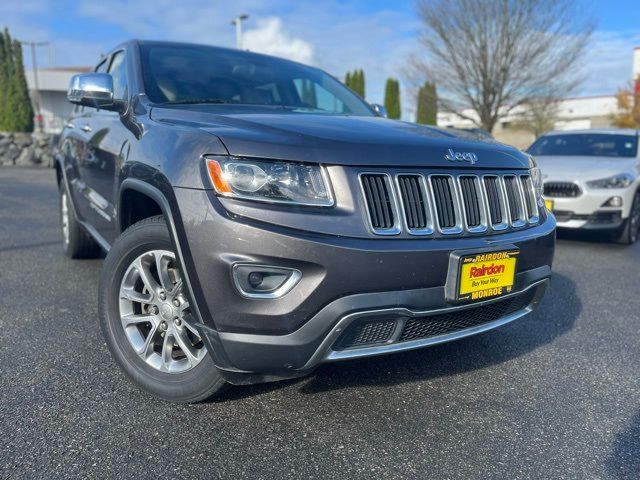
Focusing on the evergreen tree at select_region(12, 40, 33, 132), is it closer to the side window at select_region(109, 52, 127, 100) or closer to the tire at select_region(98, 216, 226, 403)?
the side window at select_region(109, 52, 127, 100)

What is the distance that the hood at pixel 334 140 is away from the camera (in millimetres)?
2154

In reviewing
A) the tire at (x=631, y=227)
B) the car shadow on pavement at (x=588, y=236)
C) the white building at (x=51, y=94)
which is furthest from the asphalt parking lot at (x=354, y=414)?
the white building at (x=51, y=94)

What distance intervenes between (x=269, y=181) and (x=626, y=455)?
1739 millimetres

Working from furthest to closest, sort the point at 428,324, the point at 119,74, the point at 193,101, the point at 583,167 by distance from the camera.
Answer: the point at 583,167
the point at 119,74
the point at 193,101
the point at 428,324

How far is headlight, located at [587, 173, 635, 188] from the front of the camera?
6.47 meters

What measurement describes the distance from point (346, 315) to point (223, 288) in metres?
0.46

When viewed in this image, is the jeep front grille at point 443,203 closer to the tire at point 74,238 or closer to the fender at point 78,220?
the fender at point 78,220

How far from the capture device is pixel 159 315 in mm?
2508

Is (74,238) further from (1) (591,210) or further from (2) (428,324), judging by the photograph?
(1) (591,210)

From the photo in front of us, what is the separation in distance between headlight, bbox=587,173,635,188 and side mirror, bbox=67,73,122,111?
5354 mm

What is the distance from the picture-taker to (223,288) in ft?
6.73

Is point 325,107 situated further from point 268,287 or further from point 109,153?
point 268,287

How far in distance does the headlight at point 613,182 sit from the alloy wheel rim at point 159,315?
5.51m

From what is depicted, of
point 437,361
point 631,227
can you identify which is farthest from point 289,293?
point 631,227
